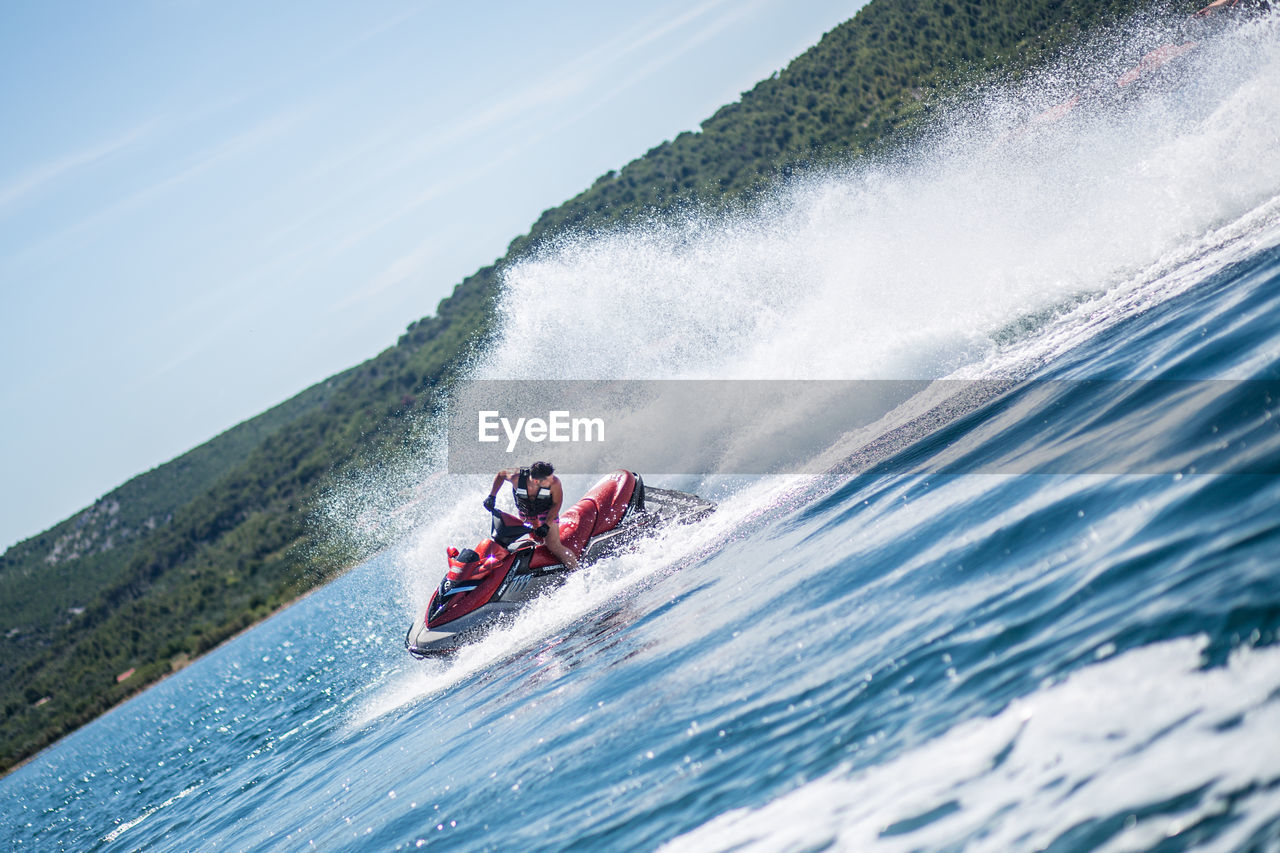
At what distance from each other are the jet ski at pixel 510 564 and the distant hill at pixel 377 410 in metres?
33.2

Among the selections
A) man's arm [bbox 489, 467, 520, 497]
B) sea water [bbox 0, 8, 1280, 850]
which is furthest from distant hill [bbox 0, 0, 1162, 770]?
man's arm [bbox 489, 467, 520, 497]

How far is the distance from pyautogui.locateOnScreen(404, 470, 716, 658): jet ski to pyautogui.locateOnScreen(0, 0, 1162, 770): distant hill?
3321cm

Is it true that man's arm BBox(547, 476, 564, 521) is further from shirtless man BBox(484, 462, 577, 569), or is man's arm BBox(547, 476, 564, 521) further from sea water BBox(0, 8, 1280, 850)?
sea water BBox(0, 8, 1280, 850)

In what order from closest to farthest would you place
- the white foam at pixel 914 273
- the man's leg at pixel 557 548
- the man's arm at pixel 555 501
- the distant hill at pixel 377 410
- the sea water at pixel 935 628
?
the sea water at pixel 935 628 → the man's arm at pixel 555 501 → the man's leg at pixel 557 548 → the white foam at pixel 914 273 → the distant hill at pixel 377 410

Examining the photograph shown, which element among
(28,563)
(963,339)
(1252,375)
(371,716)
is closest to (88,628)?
(28,563)

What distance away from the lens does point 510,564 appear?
1077 centimetres

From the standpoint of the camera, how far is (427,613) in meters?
10.8

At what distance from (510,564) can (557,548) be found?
0.60 metres

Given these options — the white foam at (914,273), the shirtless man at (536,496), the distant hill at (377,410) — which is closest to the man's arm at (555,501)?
the shirtless man at (536,496)

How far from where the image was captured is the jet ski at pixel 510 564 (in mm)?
10664

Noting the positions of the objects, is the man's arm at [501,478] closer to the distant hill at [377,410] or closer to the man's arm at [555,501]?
the man's arm at [555,501]

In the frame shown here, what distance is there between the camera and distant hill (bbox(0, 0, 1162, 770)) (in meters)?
44.5

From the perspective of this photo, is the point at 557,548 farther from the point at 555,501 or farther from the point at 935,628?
the point at 935,628

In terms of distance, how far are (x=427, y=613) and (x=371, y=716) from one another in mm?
1866
